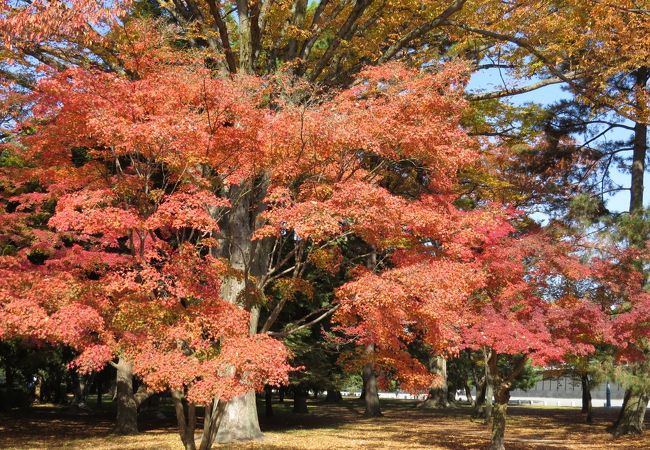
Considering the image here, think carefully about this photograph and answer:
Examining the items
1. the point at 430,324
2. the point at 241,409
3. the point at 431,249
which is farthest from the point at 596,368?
the point at 241,409

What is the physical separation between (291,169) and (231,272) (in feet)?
6.40

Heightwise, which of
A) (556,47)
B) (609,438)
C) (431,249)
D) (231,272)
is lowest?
(609,438)

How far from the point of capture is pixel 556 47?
573 inches

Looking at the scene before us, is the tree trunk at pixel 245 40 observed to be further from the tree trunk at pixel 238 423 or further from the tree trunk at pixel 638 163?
the tree trunk at pixel 638 163

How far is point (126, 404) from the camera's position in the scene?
17.9 metres

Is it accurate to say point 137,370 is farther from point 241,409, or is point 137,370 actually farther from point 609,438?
point 609,438

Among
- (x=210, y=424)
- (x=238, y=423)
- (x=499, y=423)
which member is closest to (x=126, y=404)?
(x=238, y=423)

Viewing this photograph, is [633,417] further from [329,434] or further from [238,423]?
[238,423]

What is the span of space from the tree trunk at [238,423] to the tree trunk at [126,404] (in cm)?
478

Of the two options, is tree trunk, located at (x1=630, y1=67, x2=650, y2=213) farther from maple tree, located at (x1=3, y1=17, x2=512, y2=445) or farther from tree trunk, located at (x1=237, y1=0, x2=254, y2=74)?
tree trunk, located at (x1=237, y1=0, x2=254, y2=74)

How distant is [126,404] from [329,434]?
6137 mm

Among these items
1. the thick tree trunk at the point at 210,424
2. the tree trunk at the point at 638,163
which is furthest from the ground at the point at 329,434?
the tree trunk at the point at 638,163

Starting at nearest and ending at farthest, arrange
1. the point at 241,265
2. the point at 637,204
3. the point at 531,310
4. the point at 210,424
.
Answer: the point at 210,424
the point at 531,310
the point at 241,265
the point at 637,204

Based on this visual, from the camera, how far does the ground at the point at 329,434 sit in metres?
14.6
